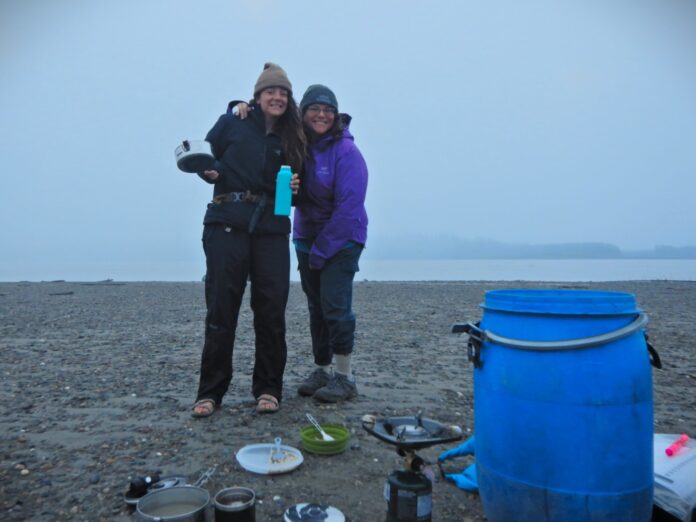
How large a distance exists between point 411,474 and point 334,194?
2.61 m

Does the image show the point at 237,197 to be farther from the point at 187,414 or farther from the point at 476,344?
the point at 476,344

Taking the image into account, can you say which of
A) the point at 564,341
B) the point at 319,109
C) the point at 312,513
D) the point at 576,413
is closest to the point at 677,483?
the point at 576,413

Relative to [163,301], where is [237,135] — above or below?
above

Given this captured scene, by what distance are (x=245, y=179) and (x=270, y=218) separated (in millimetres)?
372

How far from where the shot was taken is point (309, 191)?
4.32 metres

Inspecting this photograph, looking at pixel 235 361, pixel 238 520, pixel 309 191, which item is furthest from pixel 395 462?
pixel 235 361

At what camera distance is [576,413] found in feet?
6.64

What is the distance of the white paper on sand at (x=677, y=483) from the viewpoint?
2.29 metres

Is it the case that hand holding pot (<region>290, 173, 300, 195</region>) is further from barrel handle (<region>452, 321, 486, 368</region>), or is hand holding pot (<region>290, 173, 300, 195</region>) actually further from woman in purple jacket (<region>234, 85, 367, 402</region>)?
barrel handle (<region>452, 321, 486, 368</region>)

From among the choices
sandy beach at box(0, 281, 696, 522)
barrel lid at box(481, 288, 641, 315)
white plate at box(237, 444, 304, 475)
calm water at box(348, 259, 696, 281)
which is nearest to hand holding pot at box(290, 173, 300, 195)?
sandy beach at box(0, 281, 696, 522)

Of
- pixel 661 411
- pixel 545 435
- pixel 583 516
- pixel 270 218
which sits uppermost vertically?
pixel 270 218

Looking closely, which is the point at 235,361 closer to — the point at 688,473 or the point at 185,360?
the point at 185,360

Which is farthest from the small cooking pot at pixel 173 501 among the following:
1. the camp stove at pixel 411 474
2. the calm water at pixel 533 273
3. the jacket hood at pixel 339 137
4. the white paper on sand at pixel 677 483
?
the calm water at pixel 533 273

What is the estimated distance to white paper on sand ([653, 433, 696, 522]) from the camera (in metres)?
2.29
